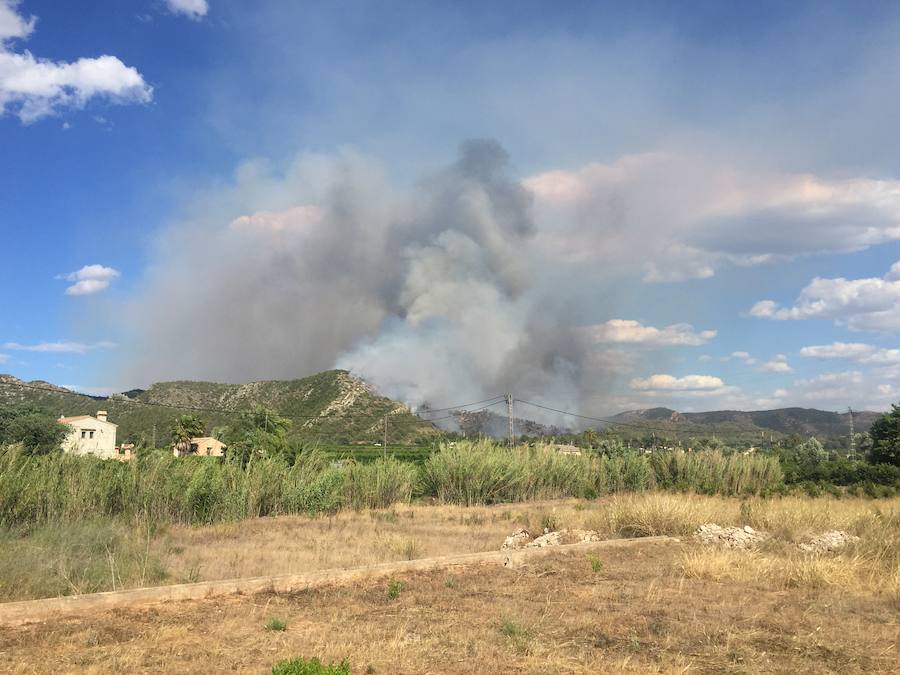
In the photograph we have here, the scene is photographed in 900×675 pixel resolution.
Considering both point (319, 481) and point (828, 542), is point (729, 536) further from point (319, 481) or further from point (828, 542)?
point (319, 481)

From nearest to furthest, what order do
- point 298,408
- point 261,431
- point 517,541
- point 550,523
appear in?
point 517,541 < point 550,523 < point 261,431 < point 298,408

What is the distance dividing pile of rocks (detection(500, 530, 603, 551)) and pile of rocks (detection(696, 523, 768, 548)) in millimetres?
2167

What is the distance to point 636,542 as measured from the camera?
12195 mm

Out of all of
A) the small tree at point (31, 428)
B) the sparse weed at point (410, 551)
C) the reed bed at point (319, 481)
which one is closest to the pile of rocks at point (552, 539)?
the sparse weed at point (410, 551)

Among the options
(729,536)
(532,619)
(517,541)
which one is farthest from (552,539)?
(532,619)

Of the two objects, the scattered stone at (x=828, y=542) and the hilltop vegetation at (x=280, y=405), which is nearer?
the scattered stone at (x=828, y=542)

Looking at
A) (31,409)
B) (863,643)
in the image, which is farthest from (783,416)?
(863,643)

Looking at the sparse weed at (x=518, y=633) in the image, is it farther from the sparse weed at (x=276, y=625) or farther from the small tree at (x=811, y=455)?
the small tree at (x=811, y=455)

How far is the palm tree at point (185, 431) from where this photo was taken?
204 ft

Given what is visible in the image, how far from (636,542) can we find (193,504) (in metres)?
10.8

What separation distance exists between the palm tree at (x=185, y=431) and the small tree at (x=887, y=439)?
5671cm

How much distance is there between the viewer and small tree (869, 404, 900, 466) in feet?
109

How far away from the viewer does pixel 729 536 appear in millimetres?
12250

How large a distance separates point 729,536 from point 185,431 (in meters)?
60.1
